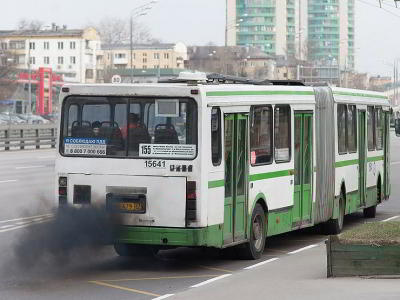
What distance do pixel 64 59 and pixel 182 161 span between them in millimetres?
172835

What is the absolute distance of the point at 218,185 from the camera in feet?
46.5

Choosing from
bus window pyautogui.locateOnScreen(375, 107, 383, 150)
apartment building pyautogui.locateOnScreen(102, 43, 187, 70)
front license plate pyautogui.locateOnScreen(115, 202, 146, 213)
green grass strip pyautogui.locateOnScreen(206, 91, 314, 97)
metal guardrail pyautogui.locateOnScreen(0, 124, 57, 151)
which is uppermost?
apartment building pyautogui.locateOnScreen(102, 43, 187, 70)

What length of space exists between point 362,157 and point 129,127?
26.6 feet

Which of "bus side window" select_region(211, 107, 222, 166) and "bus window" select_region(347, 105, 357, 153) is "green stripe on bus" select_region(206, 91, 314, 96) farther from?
"bus window" select_region(347, 105, 357, 153)

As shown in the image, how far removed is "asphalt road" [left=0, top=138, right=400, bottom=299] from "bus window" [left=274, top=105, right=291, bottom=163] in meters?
1.42

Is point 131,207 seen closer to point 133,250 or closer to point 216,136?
point 216,136

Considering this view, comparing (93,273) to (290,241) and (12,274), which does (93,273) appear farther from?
(290,241)

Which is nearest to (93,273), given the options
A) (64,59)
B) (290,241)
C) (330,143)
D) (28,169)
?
(290,241)

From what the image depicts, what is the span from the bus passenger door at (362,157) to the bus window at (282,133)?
4.48m

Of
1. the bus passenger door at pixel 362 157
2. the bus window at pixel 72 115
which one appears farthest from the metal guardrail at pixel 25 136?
the bus window at pixel 72 115

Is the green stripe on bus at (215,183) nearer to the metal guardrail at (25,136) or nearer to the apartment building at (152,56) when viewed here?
the metal guardrail at (25,136)

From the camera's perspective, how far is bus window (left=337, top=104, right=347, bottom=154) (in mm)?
19688

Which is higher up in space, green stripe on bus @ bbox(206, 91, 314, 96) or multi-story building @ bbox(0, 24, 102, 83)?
multi-story building @ bbox(0, 24, 102, 83)

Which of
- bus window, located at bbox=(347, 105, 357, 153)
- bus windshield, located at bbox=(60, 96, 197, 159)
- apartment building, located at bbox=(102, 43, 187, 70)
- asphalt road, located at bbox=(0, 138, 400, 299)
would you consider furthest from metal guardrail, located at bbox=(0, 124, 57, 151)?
apartment building, located at bbox=(102, 43, 187, 70)
